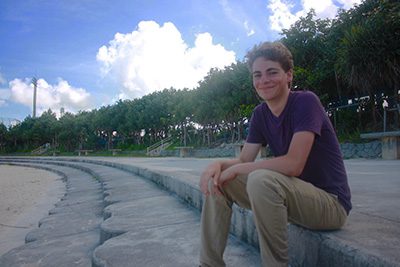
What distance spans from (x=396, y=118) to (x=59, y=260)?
40.3 ft

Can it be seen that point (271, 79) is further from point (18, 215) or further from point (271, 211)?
point (18, 215)

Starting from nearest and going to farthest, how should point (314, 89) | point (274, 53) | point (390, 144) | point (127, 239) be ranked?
point (274, 53) < point (127, 239) < point (390, 144) < point (314, 89)

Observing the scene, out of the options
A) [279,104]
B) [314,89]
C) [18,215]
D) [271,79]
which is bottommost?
[18,215]

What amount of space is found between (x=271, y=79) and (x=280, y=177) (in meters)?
0.63

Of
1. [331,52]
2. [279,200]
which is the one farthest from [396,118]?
[279,200]

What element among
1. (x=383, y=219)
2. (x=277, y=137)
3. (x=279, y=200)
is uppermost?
(x=277, y=137)

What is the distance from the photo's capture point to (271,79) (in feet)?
6.33

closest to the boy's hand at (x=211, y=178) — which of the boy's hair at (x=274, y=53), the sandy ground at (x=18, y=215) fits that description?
the boy's hair at (x=274, y=53)

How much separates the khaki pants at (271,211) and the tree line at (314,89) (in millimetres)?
11029

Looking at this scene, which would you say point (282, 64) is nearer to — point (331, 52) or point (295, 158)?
point (295, 158)

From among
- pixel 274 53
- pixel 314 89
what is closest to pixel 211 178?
pixel 274 53

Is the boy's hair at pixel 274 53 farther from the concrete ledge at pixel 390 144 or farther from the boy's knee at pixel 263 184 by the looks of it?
the concrete ledge at pixel 390 144

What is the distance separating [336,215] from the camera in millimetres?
1701

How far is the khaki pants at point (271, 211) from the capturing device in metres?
1.55
